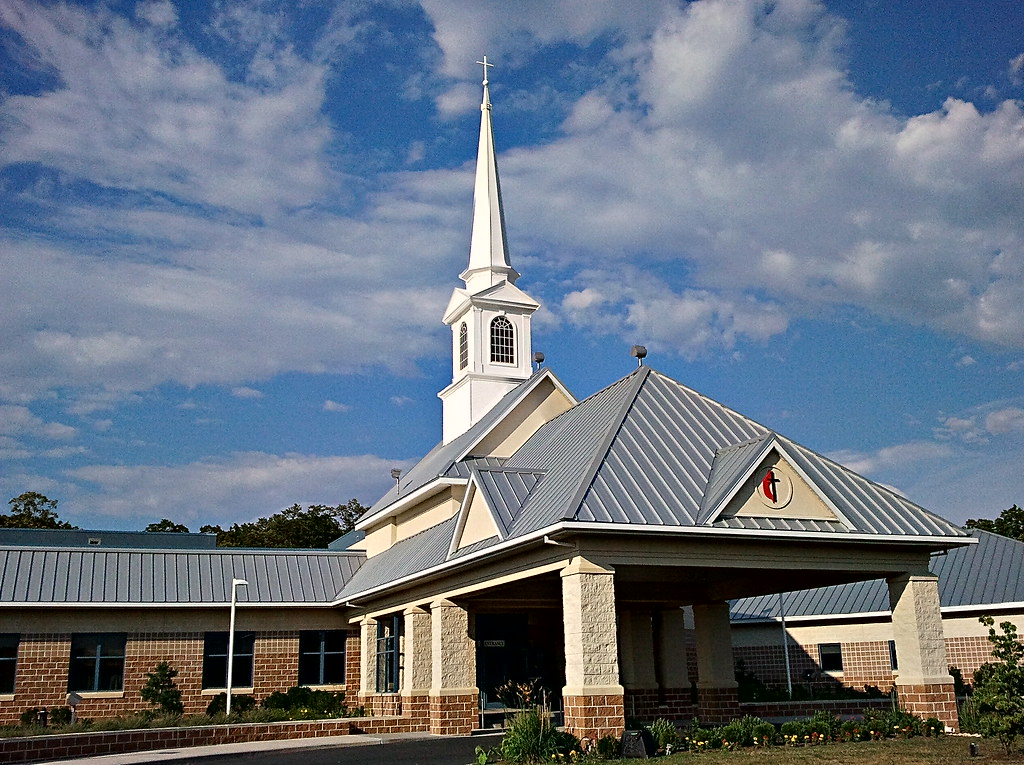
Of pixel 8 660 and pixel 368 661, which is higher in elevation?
pixel 8 660

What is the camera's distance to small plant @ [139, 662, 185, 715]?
28.0 metres

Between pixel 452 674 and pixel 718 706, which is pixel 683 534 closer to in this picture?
pixel 452 674

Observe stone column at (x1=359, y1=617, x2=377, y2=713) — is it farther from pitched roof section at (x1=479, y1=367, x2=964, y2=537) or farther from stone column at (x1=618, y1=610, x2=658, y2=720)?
pitched roof section at (x1=479, y1=367, x2=964, y2=537)

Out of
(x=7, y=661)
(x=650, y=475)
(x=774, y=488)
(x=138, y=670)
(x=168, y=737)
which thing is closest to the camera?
(x=774, y=488)

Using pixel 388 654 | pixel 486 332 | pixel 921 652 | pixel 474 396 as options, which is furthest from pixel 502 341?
pixel 921 652

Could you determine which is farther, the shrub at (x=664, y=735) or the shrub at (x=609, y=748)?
the shrub at (x=664, y=735)

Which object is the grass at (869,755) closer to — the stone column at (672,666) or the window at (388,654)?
the stone column at (672,666)

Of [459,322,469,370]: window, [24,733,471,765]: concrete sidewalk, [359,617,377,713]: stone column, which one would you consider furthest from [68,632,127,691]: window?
[459,322,469,370]: window

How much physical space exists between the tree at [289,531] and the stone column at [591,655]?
5130 cm

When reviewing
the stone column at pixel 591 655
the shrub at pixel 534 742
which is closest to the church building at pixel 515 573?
the stone column at pixel 591 655

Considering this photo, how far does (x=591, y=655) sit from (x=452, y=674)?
690 cm

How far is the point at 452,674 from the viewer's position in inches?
885

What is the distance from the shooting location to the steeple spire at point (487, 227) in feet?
109

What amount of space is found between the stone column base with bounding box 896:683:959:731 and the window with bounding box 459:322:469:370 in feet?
56.1
